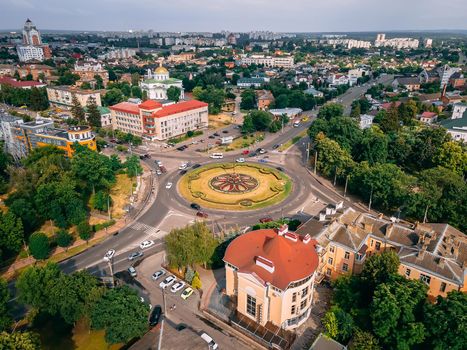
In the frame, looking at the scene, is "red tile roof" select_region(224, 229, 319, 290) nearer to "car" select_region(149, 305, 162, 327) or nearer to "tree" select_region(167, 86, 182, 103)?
"car" select_region(149, 305, 162, 327)

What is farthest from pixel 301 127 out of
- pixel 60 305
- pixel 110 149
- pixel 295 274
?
pixel 60 305

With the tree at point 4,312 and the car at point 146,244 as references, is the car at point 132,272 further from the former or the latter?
the tree at point 4,312

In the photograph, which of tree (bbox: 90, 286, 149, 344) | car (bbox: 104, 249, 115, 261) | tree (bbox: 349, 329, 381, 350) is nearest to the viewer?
tree (bbox: 349, 329, 381, 350)

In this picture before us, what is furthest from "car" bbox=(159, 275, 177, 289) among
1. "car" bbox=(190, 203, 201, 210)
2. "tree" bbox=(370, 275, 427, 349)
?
"tree" bbox=(370, 275, 427, 349)

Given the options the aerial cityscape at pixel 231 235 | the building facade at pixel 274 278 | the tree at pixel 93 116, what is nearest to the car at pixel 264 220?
the aerial cityscape at pixel 231 235

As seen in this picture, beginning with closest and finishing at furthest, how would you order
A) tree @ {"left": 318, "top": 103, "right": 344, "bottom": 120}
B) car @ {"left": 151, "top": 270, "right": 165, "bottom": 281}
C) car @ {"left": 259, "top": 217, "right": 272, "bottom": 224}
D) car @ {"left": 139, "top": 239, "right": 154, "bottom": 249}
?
car @ {"left": 151, "top": 270, "right": 165, "bottom": 281}, car @ {"left": 139, "top": 239, "right": 154, "bottom": 249}, car @ {"left": 259, "top": 217, "right": 272, "bottom": 224}, tree @ {"left": 318, "top": 103, "right": 344, "bottom": 120}
